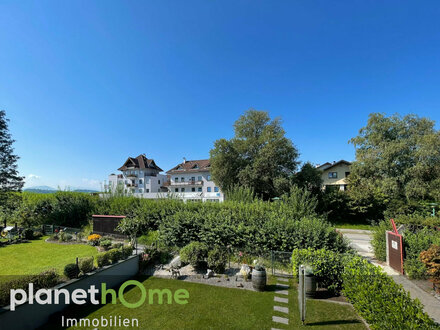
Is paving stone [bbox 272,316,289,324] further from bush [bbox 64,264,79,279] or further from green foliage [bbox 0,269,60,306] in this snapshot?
green foliage [bbox 0,269,60,306]

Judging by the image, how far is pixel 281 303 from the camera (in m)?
6.96

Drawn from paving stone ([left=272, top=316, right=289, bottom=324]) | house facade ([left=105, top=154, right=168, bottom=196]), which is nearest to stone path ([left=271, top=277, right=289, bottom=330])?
paving stone ([left=272, top=316, right=289, bottom=324])

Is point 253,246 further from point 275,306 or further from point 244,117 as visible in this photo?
point 244,117

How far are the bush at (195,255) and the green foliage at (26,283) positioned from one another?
4.97 metres

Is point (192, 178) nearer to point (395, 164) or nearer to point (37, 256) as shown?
point (37, 256)

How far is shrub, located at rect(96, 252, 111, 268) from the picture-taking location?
27.6ft

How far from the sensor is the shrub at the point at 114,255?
29.4ft

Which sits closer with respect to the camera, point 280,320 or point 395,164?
point 280,320

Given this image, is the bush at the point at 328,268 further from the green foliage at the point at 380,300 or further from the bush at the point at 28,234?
the bush at the point at 28,234

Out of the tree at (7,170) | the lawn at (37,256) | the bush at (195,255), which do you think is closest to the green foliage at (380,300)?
the bush at (195,255)

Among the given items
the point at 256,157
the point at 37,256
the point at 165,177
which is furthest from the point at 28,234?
the point at 165,177

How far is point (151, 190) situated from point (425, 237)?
4705cm

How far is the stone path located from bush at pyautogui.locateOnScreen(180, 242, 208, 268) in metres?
3.58

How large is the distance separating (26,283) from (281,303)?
25.8ft
